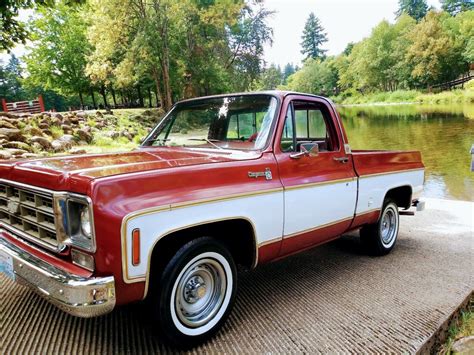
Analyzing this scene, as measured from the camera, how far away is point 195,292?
281 cm

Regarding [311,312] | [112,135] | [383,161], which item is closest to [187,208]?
[311,312]

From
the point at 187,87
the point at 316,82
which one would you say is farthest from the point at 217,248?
the point at 316,82

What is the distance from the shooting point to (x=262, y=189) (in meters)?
3.04

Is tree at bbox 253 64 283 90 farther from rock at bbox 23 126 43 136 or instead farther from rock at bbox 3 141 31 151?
rock at bbox 3 141 31 151

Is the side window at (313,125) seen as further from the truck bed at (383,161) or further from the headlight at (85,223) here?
the headlight at (85,223)

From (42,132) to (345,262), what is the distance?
1172cm

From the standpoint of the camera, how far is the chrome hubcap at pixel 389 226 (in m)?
5.06

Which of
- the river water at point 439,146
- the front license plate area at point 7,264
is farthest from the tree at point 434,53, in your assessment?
the front license plate area at point 7,264

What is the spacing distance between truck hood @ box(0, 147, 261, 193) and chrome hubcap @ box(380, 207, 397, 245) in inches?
107

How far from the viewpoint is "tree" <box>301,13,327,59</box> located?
372ft

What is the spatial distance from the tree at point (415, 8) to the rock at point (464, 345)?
107259 millimetres

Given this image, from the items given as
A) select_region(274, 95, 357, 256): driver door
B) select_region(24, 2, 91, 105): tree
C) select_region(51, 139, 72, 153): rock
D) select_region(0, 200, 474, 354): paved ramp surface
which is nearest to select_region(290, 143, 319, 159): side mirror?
select_region(274, 95, 357, 256): driver door

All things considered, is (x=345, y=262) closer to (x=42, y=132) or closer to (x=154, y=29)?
(x=42, y=132)

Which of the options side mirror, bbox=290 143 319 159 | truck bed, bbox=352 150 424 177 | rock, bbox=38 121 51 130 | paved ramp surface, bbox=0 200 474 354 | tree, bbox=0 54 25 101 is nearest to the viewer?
paved ramp surface, bbox=0 200 474 354
